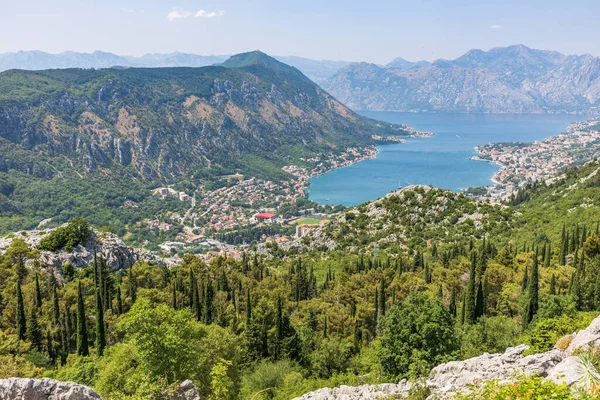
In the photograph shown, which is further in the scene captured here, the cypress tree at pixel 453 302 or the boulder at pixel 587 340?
the cypress tree at pixel 453 302

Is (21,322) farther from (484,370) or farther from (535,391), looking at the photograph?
(535,391)

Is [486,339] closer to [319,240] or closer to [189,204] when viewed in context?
[319,240]

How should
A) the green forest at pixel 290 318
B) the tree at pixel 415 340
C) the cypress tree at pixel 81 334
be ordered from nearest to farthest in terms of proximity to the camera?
the green forest at pixel 290 318 → the tree at pixel 415 340 → the cypress tree at pixel 81 334

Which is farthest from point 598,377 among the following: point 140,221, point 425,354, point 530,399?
point 140,221

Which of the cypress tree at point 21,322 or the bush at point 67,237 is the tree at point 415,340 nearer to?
the cypress tree at point 21,322

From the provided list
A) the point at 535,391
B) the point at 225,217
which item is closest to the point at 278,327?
the point at 535,391

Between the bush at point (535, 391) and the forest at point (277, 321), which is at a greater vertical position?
the bush at point (535, 391)

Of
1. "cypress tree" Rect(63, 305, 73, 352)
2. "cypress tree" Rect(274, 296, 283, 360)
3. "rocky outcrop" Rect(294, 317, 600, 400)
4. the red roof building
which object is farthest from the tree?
the red roof building

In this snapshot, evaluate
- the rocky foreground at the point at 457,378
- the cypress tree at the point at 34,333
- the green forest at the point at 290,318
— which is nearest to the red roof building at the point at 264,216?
the green forest at the point at 290,318
